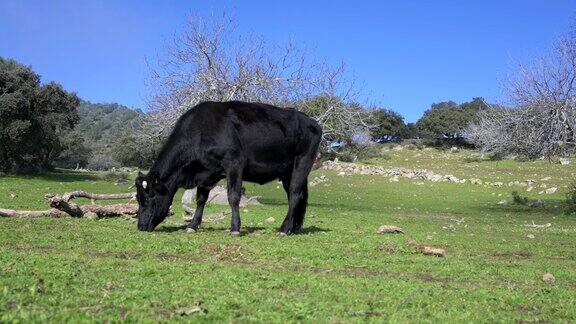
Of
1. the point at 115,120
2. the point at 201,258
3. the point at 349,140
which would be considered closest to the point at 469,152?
the point at 349,140

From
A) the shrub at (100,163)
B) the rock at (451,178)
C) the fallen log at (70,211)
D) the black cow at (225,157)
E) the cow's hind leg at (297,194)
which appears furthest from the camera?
the shrub at (100,163)

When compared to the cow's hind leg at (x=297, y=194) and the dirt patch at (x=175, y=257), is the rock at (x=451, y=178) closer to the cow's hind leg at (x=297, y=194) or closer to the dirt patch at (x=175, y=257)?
the cow's hind leg at (x=297, y=194)

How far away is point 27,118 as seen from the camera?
152 ft

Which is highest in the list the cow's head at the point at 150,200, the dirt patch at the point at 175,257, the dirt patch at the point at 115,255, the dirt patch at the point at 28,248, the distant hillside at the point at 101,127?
the distant hillside at the point at 101,127

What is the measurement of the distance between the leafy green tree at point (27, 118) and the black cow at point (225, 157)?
116 feet

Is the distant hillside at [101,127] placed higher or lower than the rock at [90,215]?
higher

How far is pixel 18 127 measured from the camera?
43688mm

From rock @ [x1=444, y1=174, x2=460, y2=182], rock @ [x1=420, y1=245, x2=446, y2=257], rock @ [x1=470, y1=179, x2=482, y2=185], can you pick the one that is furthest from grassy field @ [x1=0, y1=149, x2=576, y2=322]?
rock @ [x1=444, y1=174, x2=460, y2=182]

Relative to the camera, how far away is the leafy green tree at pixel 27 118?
44062 mm

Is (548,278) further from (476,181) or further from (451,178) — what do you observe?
(451,178)

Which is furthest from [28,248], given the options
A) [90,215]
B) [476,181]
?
[476,181]

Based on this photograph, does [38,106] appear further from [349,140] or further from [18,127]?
[349,140]

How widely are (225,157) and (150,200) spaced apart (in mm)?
1716

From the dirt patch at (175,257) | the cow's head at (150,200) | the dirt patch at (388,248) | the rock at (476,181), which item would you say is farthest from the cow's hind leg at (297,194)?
the rock at (476,181)
